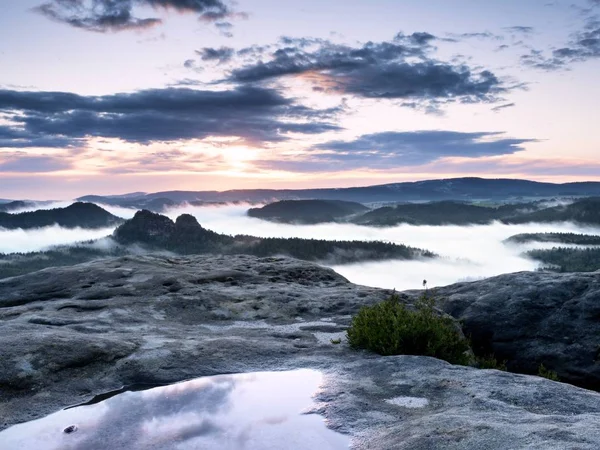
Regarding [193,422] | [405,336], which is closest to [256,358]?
[405,336]

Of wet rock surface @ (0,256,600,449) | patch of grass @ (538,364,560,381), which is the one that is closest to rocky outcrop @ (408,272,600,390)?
wet rock surface @ (0,256,600,449)

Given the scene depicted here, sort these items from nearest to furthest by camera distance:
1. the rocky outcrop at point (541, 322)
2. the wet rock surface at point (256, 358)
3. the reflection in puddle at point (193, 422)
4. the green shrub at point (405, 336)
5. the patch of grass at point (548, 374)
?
the reflection in puddle at point (193, 422) → the wet rock surface at point (256, 358) → the green shrub at point (405, 336) → the patch of grass at point (548, 374) → the rocky outcrop at point (541, 322)

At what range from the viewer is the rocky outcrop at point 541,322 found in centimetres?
1552

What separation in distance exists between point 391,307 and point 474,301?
669 cm

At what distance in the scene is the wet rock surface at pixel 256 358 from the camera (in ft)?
23.4

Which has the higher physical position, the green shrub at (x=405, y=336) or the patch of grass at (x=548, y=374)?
the green shrub at (x=405, y=336)

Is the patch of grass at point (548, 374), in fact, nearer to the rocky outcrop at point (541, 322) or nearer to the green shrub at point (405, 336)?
the green shrub at point (405, 336)

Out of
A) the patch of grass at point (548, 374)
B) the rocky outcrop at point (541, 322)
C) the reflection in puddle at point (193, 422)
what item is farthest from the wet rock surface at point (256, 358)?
the patch of grass at point (548, 374)

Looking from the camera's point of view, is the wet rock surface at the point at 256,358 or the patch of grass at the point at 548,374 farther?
the patch of grass at the point at 548,374

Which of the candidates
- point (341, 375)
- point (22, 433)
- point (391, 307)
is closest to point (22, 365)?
point (22, 433)

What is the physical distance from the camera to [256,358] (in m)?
11.2

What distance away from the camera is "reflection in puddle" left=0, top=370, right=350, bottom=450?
23.0ft

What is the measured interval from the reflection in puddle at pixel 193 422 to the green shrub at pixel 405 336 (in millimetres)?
2610

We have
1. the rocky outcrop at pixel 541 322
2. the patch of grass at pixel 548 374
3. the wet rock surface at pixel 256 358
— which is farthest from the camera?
the rocky outcrop at pixel 541 322
